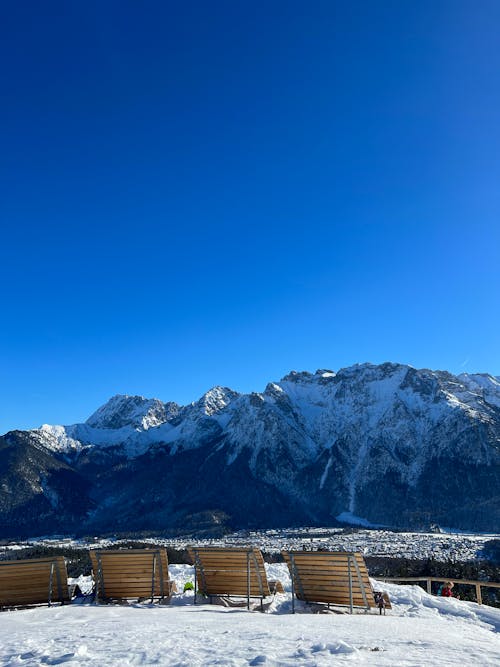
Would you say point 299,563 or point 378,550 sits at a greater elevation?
point 299,563

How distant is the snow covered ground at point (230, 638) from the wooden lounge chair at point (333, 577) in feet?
2.87

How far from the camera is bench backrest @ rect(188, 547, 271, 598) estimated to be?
22156mm

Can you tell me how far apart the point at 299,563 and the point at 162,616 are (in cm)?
594

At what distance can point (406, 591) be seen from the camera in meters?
26.7

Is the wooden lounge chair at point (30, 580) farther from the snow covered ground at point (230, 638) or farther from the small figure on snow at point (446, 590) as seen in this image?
the small figure on snow at point (446, 590)

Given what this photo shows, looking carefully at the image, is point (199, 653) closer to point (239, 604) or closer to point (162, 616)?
point (162, 616)

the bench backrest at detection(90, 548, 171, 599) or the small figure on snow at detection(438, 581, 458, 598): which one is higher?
the bench backrest at detection(90, 548, 171, 599)

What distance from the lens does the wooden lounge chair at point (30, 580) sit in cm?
2230

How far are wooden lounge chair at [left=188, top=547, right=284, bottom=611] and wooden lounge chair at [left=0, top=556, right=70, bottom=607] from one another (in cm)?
592

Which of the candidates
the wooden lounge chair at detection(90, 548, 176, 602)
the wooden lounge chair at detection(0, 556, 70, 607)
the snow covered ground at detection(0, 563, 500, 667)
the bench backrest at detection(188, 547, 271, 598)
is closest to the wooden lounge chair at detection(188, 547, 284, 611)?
the bench backrest at detection(188, 547, 271, 598)

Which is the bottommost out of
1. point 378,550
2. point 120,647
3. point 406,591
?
point 378,550

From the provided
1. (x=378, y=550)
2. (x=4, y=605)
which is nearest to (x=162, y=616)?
(x=4, y=605)

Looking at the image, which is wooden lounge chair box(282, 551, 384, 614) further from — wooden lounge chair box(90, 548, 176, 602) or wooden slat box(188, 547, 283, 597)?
wooden lounge chair box(90, 548, 176, 602)

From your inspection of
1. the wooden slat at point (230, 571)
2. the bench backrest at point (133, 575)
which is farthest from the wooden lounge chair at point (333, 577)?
the bench backrest at point (133, 575)
